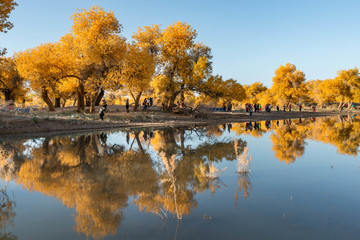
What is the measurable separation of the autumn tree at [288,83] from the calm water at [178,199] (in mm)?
51155

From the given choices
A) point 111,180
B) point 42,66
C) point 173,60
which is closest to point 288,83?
point 173,60

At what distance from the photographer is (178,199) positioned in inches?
250

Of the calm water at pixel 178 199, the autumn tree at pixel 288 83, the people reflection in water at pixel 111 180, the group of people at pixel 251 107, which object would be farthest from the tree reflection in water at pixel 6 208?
the autumn tree at pixel 288 83

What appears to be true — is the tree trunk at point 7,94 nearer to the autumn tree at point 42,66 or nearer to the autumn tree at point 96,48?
the autumn tree at point 42,66

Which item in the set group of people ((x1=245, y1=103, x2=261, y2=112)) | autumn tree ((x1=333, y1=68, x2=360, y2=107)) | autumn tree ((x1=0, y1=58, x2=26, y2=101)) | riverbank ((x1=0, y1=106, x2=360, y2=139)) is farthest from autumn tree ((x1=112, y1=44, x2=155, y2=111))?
autumn tree ((x1=333, y1=68, x2=360, y2=107))

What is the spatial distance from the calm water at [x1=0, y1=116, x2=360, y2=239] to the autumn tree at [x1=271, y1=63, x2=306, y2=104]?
5116cm

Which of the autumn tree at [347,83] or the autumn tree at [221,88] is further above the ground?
the autumn tree at [347,83]

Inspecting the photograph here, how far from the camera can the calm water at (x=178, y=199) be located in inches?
192

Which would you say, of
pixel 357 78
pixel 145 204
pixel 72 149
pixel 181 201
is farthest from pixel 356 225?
pixel 357 78

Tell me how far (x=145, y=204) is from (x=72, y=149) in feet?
29.3

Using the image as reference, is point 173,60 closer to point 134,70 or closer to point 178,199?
point 134,70

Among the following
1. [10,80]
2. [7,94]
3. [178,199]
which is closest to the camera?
[178,199]

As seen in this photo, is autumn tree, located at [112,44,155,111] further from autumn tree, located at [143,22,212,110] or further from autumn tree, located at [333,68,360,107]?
autumn tree, located at [333,68,360,107]

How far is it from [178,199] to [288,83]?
5940cm
